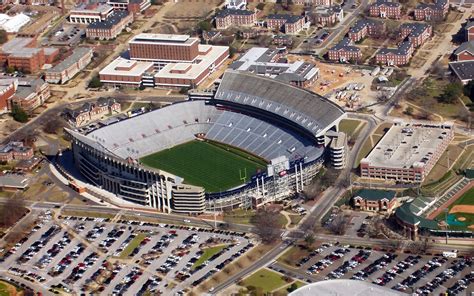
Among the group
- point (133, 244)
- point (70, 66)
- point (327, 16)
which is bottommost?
point (70, 66)

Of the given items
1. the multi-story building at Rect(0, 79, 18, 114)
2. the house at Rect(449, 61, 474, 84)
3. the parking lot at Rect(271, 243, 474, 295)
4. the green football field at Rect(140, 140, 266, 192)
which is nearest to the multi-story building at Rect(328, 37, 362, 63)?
the house at Rect(449, 61, 474, 84)

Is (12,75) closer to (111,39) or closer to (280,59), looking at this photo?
(111,39)

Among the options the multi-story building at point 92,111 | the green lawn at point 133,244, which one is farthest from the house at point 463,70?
the green lawn at point 133,244

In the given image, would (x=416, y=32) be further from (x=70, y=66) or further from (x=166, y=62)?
(x=70, y=66)

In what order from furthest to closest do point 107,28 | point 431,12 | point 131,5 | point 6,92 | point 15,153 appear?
point 131,5 < point 431,12 < point 107,28 < point 6,92 < point 15,153

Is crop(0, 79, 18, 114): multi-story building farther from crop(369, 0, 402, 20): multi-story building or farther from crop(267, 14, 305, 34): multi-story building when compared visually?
crop(369, 0, 402, 20): multi-story building

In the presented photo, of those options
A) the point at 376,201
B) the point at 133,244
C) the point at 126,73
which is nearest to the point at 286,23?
the point at 126,73
